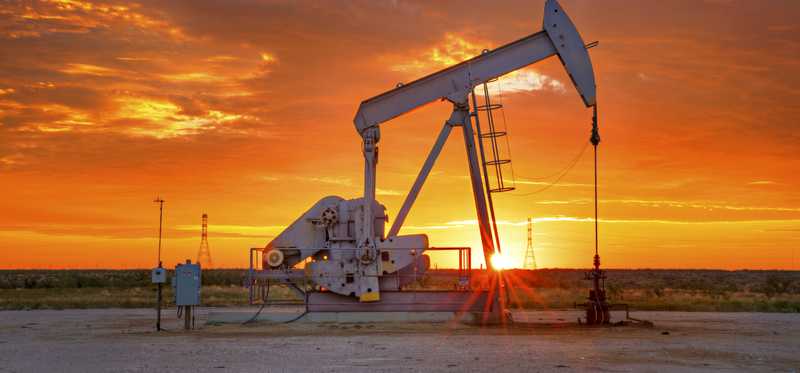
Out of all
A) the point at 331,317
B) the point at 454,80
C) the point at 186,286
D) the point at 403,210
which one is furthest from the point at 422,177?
the point at 186,286

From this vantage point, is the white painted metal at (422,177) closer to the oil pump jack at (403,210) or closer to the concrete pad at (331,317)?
the oil pump jack at (403,210)

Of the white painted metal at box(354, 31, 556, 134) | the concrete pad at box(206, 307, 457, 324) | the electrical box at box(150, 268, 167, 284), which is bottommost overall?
the concrete pad at box(206, 307, 457, 324)

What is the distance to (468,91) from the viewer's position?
2053 cm

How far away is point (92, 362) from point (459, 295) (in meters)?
9.07

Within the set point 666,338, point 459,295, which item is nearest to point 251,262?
point 459,295

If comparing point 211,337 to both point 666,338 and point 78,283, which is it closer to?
point 666,338

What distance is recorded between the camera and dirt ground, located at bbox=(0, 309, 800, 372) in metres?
13.3

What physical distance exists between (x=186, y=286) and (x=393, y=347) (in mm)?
6090

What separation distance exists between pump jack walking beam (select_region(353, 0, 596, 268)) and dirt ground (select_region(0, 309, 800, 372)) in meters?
2.81

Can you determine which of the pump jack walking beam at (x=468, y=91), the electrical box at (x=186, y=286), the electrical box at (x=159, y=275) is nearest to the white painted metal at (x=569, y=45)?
the pump jack walking beam at (x=468, y=91)

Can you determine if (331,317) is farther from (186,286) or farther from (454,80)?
(454,80)

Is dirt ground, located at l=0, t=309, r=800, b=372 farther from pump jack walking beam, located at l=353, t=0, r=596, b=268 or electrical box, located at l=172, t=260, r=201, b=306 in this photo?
pump jack walking beam, located at l=353, t=0, r=596, b=268

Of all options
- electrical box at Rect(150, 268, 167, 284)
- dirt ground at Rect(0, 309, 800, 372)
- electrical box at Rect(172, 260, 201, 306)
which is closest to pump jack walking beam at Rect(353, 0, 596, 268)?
dirt ground at Rect(0, 309, 800, 372)

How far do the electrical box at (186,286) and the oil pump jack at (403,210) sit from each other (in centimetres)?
170
